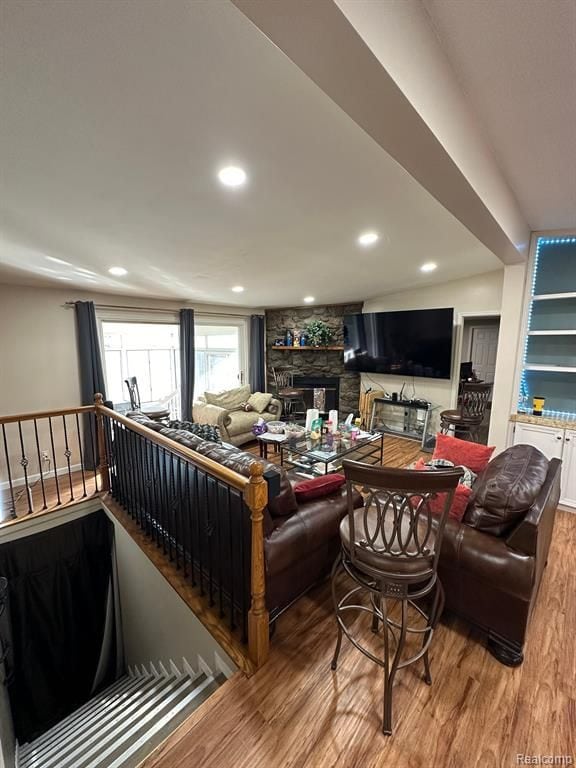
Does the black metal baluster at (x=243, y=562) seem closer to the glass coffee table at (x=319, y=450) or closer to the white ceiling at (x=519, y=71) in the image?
the glass coffee table at (x=319, y=450)

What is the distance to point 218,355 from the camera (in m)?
6.59

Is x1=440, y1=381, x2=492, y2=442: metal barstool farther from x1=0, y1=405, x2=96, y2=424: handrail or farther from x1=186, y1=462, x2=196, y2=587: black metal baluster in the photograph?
A: x1=0, y1=405, x2=96, y2=424: handrail

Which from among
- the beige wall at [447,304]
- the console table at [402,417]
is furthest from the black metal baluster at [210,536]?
the beige wall at [447,304]

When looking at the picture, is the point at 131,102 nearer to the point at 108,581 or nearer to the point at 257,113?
the point at 257,113

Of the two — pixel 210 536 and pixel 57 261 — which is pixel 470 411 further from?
pixel 57 261

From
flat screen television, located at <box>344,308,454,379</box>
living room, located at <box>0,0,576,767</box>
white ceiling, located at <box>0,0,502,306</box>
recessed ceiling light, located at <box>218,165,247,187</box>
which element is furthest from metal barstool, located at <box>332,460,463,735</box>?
flat screen television, located at <box>344,308,454,379</box>

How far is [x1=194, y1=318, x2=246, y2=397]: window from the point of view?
20.4ft

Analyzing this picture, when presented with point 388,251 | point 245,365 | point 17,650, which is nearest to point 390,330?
point 388,251

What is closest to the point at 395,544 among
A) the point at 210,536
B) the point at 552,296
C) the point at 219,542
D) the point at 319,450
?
the point at 219,542

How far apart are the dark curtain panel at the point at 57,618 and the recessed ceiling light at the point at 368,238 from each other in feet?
12.6

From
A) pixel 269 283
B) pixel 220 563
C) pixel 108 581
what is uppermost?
pixel 269 283

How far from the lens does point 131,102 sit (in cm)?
129

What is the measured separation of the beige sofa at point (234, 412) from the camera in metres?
5.02

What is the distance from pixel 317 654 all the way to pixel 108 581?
2.77 m
